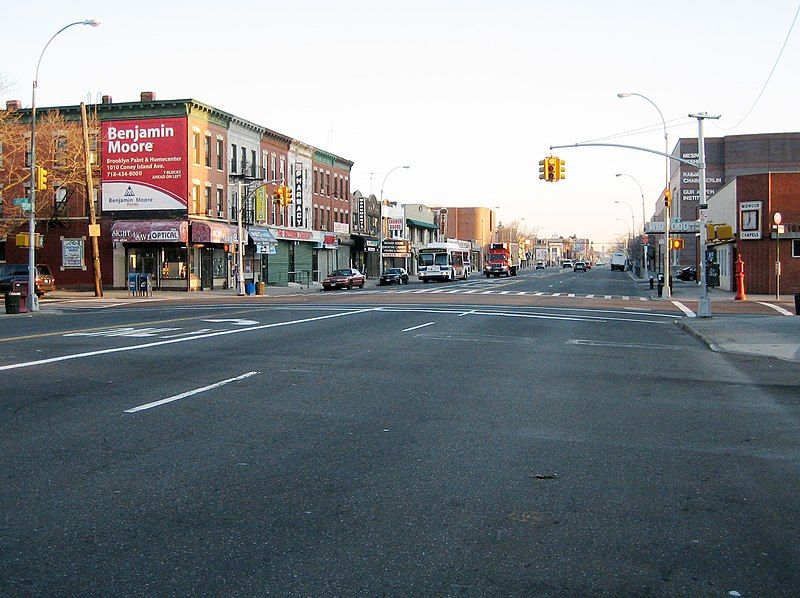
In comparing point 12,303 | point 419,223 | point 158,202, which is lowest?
point 12,303

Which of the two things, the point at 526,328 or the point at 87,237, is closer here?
the point at 526,328

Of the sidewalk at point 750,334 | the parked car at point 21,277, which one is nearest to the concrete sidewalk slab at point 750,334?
the sidewalk at point 750,334

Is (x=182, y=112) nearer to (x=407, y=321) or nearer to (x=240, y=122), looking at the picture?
(x=240, y=122)

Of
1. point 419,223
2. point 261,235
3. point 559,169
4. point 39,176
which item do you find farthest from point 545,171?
point 419,223

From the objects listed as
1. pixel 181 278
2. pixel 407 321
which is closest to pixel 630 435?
pixel 407 321

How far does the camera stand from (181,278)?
5525cm

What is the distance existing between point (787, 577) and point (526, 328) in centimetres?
1924

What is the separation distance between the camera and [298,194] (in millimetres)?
71188

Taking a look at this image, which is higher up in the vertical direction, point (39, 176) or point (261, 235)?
point (39, 176)

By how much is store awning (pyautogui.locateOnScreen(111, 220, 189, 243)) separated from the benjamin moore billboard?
1.37 metres

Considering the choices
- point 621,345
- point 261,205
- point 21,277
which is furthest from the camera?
point 261,205

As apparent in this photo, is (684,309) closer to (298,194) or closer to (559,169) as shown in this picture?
(559,169)

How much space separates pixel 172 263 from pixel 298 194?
59.0 feet

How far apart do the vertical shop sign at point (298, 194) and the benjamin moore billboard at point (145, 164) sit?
1724 cm
